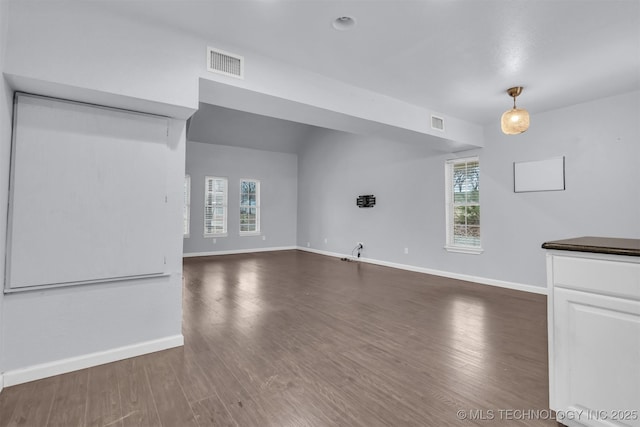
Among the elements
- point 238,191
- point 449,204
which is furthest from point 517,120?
point 238,191

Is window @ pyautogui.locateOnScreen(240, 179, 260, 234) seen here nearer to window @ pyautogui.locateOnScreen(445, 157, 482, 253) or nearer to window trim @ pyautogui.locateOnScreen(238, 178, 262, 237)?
window trim @ pyautogui.locateOnScreen(238, 178, 262, 237)

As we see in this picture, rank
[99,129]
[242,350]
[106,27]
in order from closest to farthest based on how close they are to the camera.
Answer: [106,27] → [99,129] → [242,350]

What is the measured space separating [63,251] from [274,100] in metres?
2.27

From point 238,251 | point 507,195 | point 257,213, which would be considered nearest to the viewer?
point 507,195

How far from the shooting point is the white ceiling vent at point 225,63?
2.78 m

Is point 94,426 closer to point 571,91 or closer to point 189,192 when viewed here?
point 571,91

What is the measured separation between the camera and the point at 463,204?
228 inches

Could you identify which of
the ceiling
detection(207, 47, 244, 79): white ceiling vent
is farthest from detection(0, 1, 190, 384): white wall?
→ the ceiling

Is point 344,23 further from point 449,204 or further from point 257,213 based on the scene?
point 257,213

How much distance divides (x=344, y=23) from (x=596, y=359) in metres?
2.78

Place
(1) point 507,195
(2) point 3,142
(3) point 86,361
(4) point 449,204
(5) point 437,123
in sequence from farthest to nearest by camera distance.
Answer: (4) point 449,204
(1) point 507,195
(5) point 437,123
(3) point 86,361
(2) point 3,142

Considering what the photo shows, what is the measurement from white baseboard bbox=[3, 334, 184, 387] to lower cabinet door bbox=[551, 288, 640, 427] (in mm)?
2876

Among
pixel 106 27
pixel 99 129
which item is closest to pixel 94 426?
pixel 99 129

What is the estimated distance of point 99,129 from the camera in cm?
251
